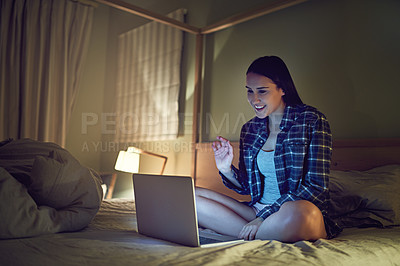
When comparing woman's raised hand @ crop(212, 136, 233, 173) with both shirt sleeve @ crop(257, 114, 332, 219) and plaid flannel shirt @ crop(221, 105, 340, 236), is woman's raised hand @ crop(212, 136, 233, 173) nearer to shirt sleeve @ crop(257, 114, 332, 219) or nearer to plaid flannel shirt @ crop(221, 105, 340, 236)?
plaid flannel shirt @ crop(221, 105, 340, 236)

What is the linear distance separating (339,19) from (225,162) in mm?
1283

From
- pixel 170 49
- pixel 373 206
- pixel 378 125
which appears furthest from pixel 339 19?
pixel 170 49

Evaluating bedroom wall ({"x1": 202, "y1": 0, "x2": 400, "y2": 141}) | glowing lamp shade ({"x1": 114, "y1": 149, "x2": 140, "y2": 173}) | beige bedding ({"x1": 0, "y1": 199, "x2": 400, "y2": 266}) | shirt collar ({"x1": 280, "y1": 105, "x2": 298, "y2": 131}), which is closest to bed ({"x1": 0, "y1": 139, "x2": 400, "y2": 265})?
beige bedding ({"x1": 0, "y1": 199, "x2": 400, "y2": 266})

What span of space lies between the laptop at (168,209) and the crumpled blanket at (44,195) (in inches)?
9.0

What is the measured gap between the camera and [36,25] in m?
3.50

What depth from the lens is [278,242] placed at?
1.20m

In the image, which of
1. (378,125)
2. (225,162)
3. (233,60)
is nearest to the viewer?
(225,162)

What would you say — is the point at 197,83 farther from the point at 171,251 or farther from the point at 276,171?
the point at 171,251

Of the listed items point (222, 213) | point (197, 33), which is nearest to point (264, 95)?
point (222, 213)

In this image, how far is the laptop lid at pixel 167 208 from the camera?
1.10 meters

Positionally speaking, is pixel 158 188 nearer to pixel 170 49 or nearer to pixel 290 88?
pixel 290 88

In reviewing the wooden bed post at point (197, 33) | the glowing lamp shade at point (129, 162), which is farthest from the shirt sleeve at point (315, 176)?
the glowing lamp shade at point (129, 162)

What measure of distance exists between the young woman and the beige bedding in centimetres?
11

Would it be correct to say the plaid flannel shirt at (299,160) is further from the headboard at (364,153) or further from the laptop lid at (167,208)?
the headboard at (364,153)
